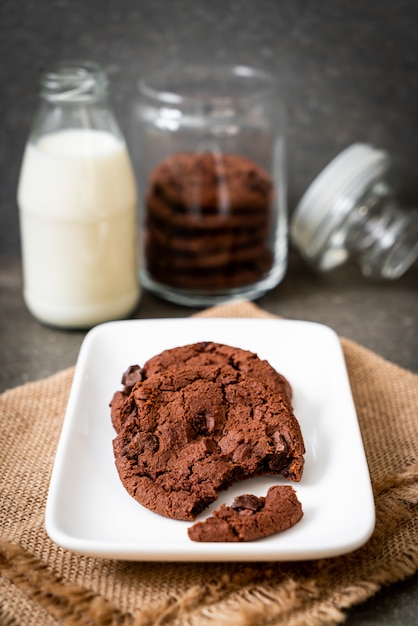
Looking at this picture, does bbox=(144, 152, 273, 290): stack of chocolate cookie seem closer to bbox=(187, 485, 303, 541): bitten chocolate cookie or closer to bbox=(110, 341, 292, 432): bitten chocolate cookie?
bbox=(110, 341, 292, 432): bitten chocolate cookie

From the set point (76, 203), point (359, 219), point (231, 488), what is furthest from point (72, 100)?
point (231, 488)

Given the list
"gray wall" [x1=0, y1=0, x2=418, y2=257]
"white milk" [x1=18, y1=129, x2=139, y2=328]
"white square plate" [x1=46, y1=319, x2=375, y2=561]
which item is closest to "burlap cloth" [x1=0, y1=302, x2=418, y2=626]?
"white square plate" [x1=46, y1=319, x2=375, y2=561]

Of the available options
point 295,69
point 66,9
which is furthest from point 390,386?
point 66,9

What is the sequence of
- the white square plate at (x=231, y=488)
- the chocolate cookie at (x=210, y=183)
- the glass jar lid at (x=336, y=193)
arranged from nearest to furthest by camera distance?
1. the white square plate at (x=231, y=488)
2. the chocolate cookie at (x=210, y=183)
3. the glass jar lid at (x=336, y=193)

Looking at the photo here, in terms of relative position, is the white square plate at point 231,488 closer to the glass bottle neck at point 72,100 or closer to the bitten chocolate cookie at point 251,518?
the bitten chocolate cookie at point 251,518

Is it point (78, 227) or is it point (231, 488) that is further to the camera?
point (78, 227)

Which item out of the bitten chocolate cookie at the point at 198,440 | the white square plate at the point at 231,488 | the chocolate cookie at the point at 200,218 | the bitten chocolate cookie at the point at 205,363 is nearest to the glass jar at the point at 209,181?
the chocolate cookie at the point at 200,218

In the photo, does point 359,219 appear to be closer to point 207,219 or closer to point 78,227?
point 207,219
